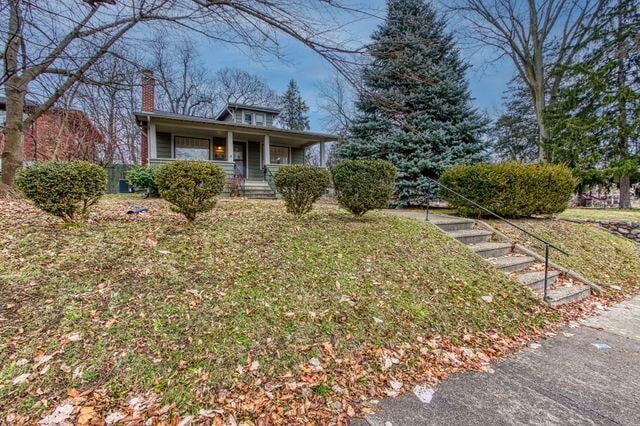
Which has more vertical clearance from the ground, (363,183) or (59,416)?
(363,183)

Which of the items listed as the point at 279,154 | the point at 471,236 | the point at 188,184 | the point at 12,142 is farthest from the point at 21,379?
the point at 279,154

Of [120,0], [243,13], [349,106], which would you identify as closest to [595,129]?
[349,106]

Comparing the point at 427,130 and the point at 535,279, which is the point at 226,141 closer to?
the point at 427,130

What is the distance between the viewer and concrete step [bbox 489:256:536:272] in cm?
525

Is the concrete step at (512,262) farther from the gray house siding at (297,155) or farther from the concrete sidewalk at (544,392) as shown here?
the gray house siding at (297,155)

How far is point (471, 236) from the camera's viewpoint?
6176 mm

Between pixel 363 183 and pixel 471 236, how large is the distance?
2.50 metres

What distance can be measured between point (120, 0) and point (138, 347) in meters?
3.48

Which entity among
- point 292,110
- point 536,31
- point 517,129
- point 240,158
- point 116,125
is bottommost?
point 240,158

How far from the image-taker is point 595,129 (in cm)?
1498

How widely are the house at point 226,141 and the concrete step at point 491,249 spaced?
9215 millimetres

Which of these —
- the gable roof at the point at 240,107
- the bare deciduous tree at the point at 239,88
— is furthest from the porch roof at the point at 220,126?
the bare deciduous tree at the point at 239,88

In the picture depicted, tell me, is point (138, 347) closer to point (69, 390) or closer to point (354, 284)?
point (69, 390)

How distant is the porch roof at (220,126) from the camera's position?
11.6 m
